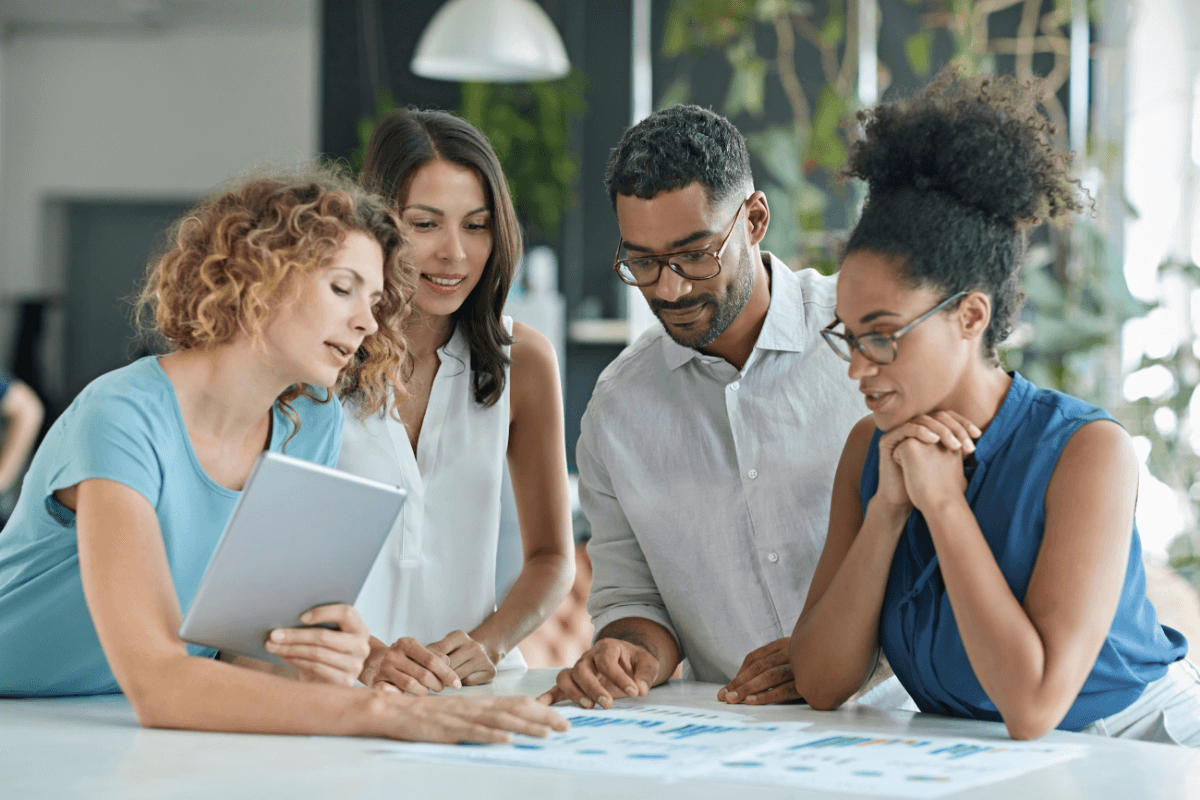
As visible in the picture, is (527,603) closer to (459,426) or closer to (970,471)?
(459,426)

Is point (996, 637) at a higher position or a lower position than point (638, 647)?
higher

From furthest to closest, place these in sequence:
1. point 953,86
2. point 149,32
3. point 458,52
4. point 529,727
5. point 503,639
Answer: point 149,32, point 458,52, point 503,639, point 953,86, point 529,727

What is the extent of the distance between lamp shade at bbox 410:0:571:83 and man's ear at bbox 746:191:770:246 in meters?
2.27

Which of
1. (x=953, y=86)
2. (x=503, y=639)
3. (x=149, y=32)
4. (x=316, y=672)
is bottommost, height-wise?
(x=503, y=639)

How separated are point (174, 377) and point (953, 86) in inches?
40.1

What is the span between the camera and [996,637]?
119 centimetres

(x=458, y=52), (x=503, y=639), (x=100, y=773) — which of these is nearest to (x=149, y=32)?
(x=458, y=52)

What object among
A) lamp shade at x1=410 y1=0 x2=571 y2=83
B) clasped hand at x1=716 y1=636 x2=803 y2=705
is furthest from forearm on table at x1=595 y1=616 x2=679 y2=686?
lamp shade at x1=410 y1=0 x2=571 y2=83

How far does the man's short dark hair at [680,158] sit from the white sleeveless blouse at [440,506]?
441mm

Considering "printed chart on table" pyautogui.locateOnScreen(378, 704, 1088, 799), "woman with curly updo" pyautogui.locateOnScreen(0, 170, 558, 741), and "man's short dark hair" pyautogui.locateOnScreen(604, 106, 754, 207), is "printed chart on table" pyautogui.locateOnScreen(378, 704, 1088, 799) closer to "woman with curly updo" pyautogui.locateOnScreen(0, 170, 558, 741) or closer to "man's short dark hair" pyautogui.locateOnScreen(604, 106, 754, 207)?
"woman with curly updo" pyautogui.locateOnScreen(0, 170, 558, 741)

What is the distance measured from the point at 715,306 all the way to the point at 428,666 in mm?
649

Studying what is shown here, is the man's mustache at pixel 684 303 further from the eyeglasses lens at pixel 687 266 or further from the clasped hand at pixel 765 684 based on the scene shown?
the clasped hand at pixel 765 684

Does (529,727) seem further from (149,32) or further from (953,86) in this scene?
(149,32)

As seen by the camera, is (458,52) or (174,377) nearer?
(174,377)
